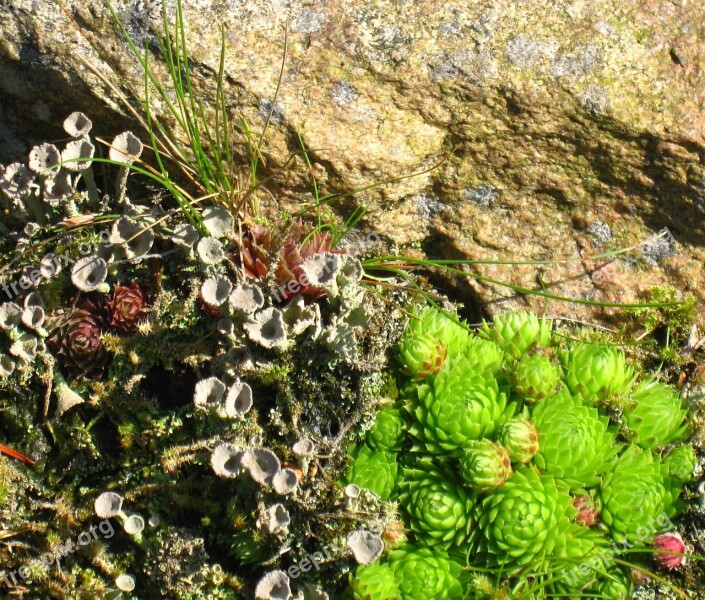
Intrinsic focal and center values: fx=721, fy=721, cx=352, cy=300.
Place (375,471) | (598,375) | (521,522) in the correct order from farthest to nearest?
1. (598,375)
2. (375,471)
3. (521,522)

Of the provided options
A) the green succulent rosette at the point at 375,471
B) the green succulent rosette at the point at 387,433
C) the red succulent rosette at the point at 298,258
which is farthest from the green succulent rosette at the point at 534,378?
the red succulent rosette at the point at 298,258

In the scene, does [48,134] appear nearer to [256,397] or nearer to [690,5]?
[256,397]

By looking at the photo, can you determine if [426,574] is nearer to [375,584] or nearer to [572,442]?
[375,584]

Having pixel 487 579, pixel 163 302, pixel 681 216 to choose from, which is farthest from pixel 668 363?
Result: pixel 163 302

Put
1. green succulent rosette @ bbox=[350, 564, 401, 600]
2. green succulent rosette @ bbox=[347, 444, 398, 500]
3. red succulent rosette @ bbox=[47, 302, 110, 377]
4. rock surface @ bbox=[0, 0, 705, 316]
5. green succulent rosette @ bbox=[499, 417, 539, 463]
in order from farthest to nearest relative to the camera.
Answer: rock surface @ bbox=[0, 0, 705, 316] → red succulent rosette @ bbox=[47, 302, 110, 377] → green succulent rosette @ bbox=[347, 444, 398, 500] → green succulent rosette @ bbox=[499, 417, 539, 463] → green succulent rosette @ bbox=[350, 564, 401, 600]

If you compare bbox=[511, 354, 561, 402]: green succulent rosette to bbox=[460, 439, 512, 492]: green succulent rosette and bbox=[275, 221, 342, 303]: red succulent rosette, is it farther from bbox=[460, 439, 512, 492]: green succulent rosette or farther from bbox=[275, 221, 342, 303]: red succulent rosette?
bbox=[275, 221, 342, 303]: red succulent rosette

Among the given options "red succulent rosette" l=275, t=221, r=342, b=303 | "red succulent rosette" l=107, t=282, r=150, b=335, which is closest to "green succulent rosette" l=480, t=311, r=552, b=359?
"red succulent rosette" l=275, t=221, r=342, b=303

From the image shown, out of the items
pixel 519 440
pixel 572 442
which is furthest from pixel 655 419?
pixel 519 440
